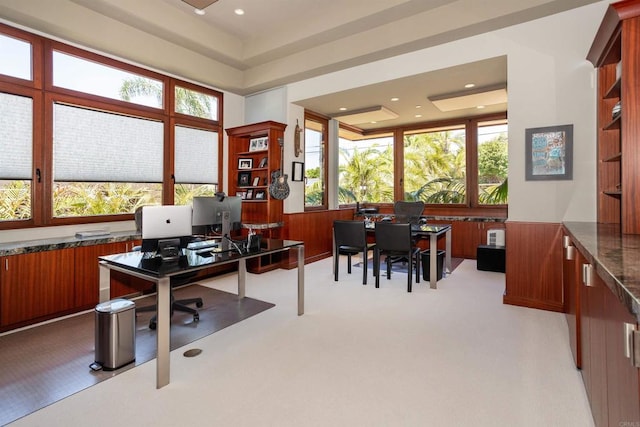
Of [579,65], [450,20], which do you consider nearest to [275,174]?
[450,20]

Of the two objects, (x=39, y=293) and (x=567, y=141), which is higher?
(x=567, y=141)

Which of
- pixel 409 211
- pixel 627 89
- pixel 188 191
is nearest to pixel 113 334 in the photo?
pixel 188 191

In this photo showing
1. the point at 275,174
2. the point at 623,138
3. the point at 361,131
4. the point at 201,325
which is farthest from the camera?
the point at 361,131

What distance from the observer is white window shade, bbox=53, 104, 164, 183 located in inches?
153

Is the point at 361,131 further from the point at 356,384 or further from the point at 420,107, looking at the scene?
the point at 356,384

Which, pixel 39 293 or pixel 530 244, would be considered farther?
pixel 530 244

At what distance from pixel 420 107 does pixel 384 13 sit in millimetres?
2380

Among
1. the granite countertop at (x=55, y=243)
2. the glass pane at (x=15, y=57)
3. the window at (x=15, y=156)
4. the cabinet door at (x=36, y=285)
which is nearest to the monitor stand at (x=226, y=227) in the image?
the granite countertop at (x=55, y=243)

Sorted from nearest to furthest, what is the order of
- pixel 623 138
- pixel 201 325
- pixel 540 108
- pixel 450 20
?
pixel 623 138 < pixel 201 325 < pixel 540 108 < pixel 450 20

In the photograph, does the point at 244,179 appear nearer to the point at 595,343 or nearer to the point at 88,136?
the point at 88,136

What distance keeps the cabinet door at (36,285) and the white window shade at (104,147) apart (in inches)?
42.7

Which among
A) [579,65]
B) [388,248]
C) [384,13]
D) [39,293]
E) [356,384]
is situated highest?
[384,13]

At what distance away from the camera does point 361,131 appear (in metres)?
8.05

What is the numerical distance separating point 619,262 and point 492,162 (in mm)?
5862
